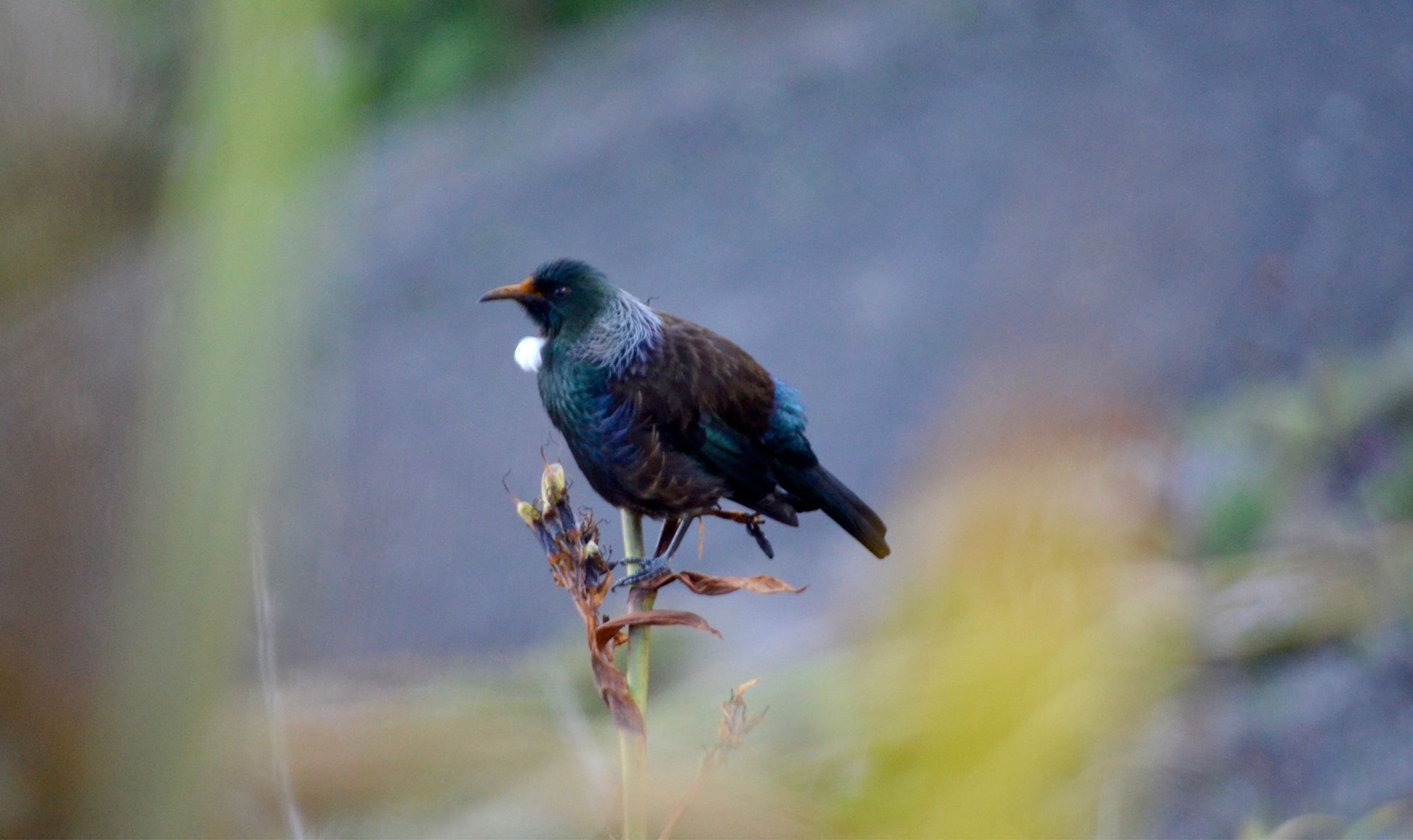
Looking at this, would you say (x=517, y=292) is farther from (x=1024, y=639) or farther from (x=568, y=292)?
(x=1024, y=639)

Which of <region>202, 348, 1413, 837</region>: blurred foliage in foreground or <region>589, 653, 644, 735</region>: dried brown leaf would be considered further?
<region>202, 348, 1413, 837</region>: blurred foliage in foreground

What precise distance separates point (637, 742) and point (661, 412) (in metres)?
0.23

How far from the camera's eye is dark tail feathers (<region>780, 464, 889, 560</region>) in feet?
2.42

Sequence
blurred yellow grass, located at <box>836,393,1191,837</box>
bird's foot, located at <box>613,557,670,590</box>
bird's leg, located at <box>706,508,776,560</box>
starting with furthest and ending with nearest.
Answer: bird's leg, located at <box>706,508,776,560</box> → bird's foot, located at <box>613,557,670,590</box> → blurred yellow grass, located at <box>836,393,1191,837</box>

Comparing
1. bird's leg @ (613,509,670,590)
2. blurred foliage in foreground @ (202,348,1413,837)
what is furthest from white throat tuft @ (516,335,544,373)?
blurred foliage in foreground @ (202,348,1413,837)

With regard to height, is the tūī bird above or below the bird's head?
below

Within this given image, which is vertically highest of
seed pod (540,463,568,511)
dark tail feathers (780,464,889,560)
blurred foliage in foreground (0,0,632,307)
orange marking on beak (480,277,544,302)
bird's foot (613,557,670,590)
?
blurred foliage in foreground (0,0,632,307)

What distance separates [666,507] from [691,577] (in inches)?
6.4

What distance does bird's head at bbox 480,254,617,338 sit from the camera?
778 millimetres

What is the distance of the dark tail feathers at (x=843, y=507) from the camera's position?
2.42 ft

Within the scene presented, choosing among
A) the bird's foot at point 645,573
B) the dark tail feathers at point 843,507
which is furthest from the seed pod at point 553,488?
the dark tail feathers at point 843,507

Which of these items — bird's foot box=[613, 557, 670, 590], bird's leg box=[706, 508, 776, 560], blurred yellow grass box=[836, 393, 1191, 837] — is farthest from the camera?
bird's leg box=[706, 508, 776, 560]

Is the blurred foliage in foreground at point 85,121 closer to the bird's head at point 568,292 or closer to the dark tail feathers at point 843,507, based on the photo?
the bird's head at point 568,292

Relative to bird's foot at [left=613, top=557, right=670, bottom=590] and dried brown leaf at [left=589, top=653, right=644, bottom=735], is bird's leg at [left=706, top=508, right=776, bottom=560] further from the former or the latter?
dried brown leaf at [left=589, top=653, right=644, bottom=735]
